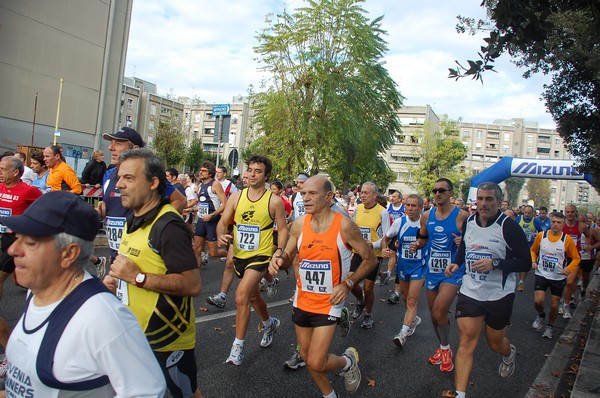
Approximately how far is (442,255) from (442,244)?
144mm

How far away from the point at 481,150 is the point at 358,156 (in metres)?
90.5

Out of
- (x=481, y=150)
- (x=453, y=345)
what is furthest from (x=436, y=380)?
(x=481, y=150)

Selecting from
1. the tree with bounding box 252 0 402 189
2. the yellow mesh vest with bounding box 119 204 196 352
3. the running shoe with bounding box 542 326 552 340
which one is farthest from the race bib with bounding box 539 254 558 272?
the tree with bounding box 252 0 402 189

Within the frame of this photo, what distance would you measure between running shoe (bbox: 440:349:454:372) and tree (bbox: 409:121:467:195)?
2066 inches

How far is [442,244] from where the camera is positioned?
5949mm

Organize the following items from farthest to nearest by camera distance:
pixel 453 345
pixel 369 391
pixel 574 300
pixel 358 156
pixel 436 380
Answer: pixel 358 156, pixel 574 300, pixel 453 345, pixel 436 380, pixel 369 391

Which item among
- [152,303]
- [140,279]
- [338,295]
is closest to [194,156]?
[338,295]

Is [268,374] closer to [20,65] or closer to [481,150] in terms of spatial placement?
[20,65]

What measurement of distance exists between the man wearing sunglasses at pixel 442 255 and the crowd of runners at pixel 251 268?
0.05 feet

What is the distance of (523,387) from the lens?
207 inches

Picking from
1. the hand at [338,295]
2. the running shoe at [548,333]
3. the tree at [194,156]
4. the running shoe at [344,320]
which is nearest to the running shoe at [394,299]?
the running shoe at [548,333]

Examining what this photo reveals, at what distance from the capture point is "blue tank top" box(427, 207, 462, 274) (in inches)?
232

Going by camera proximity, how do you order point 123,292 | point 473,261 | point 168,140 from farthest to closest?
point 168,140
point 473,261
point 123,292

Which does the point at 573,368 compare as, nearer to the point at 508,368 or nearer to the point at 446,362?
the point at 508,368
